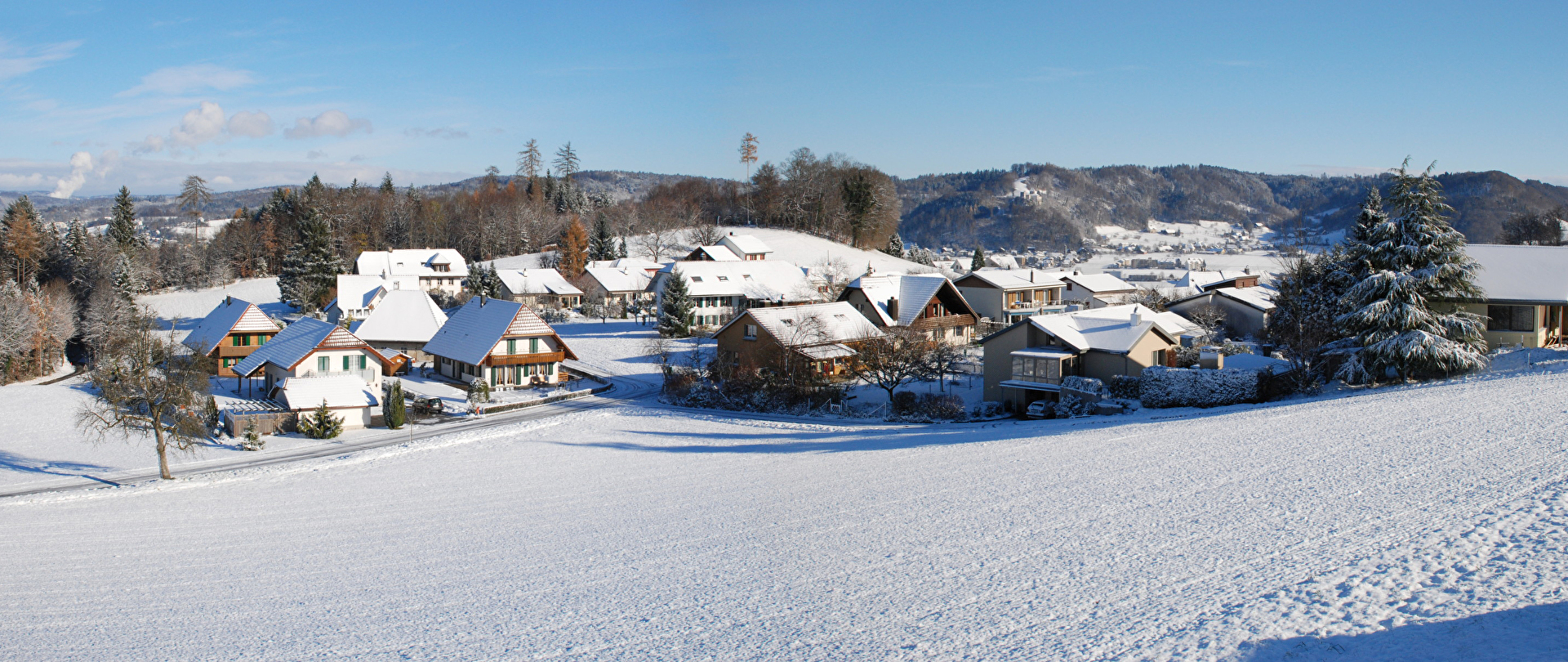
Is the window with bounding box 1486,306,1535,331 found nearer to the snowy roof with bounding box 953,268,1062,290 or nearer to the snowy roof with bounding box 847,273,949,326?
the snowy roof with bounding box 847,273,949,326

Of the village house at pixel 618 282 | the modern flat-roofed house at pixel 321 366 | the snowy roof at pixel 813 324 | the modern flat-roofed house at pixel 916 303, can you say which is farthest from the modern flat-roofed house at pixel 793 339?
the village house at pixel 618 282

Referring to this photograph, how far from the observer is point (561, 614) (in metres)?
11.5

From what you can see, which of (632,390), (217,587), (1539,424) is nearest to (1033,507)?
(1539,424)

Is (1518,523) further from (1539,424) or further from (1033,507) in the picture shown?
(1539,424)

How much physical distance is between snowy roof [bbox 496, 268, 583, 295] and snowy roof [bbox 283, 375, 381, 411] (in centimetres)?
3395

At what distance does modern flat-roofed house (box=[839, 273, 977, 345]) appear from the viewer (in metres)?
47.4

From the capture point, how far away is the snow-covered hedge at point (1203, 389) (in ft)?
96.3

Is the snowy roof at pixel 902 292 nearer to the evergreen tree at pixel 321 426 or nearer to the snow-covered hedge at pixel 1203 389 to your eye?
the snow-covered hedge at pixel 1203 389

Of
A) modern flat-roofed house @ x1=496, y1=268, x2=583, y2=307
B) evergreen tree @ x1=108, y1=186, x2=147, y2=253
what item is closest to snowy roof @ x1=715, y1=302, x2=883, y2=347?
modern flat-roofed house @ x1=496, y1=268, x2=583, y2=307

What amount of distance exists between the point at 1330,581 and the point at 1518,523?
12.6 feet

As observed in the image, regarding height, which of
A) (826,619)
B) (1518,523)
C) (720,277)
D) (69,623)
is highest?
(720,277)

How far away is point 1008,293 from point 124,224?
73.9m

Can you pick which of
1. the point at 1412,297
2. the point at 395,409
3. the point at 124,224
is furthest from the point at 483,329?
the point at 124,224

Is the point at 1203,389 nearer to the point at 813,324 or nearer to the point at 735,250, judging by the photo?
Result: the point at 813,324
